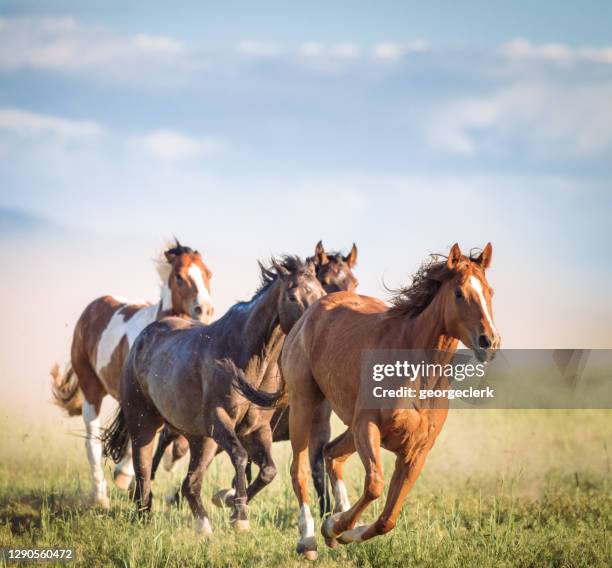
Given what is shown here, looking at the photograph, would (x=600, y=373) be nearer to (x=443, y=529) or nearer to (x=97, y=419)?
(x=443, y=529)

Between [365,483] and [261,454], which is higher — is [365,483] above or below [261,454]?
below

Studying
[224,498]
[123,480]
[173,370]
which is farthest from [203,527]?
[123,480]

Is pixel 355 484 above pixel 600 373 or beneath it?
beneath

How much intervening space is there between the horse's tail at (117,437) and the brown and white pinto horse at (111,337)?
156 mm

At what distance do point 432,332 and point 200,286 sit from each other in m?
4.09

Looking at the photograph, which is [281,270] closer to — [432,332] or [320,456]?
[320,456]

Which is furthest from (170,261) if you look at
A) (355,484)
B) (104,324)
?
(355,484)

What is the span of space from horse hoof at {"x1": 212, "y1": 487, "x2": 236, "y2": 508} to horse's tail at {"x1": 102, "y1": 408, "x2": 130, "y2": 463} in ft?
4.74

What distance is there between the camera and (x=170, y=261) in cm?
1011

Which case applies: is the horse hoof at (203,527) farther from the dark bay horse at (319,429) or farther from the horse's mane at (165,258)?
the horse's mane at (165,258)

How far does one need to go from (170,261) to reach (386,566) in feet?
15.0

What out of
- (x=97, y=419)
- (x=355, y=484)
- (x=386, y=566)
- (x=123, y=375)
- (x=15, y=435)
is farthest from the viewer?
(x=15, y=435)

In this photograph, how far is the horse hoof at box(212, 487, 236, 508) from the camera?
7903 millimetres

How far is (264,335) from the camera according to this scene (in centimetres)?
799
